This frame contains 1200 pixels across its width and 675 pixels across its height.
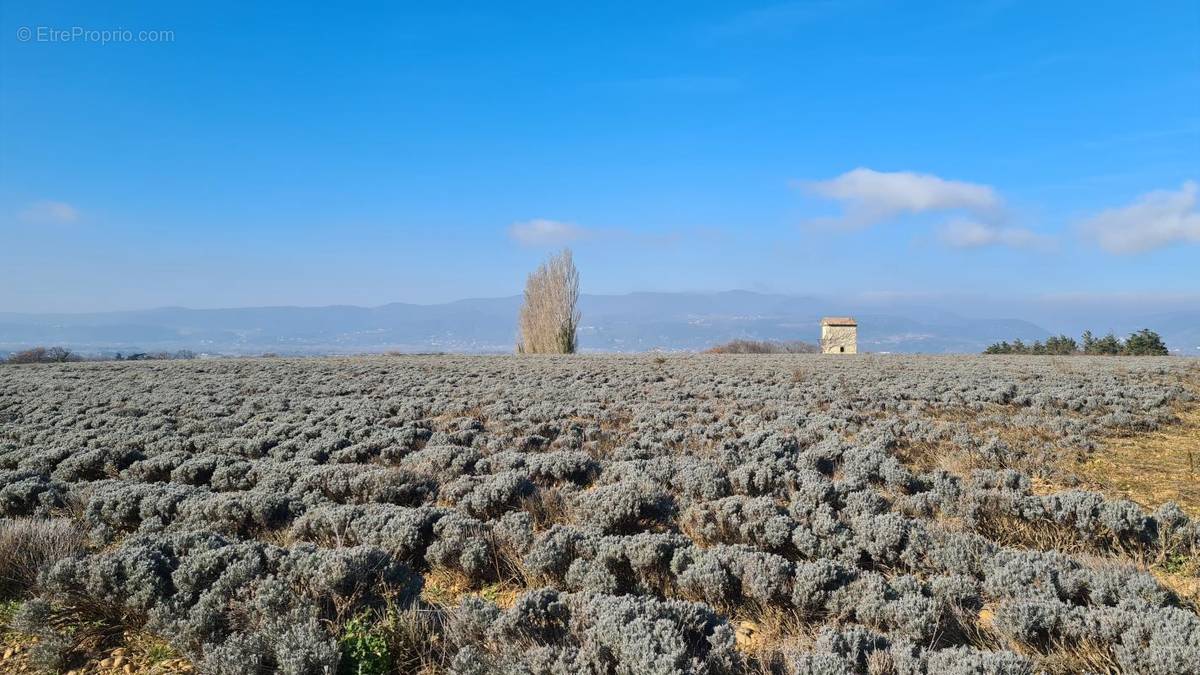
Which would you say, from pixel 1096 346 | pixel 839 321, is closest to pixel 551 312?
pixel 839 321

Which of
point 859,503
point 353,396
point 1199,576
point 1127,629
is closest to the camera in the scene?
point 1127,629

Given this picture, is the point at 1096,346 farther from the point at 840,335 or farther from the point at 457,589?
the point at 457,589

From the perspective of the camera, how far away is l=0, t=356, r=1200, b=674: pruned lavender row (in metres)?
3.50

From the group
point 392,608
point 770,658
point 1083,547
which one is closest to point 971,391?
point 1083,547

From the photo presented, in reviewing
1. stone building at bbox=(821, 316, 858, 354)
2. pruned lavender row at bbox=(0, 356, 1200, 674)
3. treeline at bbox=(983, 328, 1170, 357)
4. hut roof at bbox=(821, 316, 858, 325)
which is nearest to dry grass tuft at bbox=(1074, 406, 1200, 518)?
pruned lavender row at bbox=(0, 356, 1200, 674)

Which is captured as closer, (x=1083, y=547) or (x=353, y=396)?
(x=1083, y=547)

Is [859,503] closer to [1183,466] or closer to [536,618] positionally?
[536,618]

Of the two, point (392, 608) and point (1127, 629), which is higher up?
point (1127, 629)

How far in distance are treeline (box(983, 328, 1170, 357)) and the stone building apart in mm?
9175

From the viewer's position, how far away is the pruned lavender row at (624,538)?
3.50 m

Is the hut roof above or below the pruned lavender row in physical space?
above

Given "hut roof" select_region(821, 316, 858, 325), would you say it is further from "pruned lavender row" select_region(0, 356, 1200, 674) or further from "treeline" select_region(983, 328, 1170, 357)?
"pruned lavender row" select_region(0, 356, 1200, 674)

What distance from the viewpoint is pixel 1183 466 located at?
804 centimetres

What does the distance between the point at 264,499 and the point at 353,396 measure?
1062 cm
